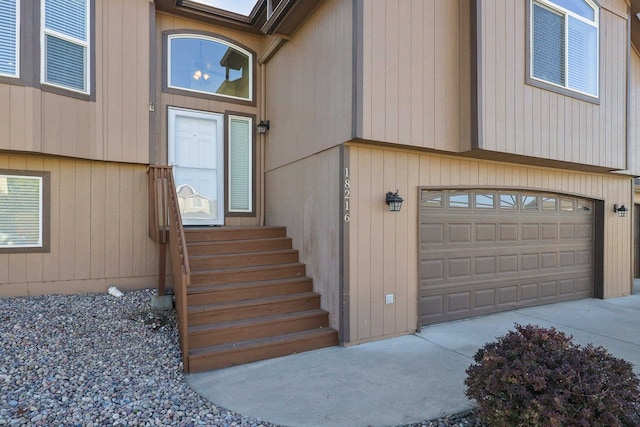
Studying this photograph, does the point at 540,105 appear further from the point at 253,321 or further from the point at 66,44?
the point at 66,44

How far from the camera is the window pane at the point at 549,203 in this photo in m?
6.63

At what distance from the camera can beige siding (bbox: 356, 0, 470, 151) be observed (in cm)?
446

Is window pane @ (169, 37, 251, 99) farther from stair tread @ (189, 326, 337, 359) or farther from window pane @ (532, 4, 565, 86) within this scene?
window pane @ (532, 4, 565, 86)

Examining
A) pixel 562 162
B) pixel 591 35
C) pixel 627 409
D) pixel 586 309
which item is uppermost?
pixel 591 35

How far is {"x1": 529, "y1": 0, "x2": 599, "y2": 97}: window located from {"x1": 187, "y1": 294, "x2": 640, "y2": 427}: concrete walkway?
3.82 metres

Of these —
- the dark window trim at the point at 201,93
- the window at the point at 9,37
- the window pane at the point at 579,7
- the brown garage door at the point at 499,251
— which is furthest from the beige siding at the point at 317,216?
the window pane at the point at 579,7

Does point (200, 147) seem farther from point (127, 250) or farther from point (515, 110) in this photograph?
point (515, 110)

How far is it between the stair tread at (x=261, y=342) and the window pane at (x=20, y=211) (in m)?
3.29

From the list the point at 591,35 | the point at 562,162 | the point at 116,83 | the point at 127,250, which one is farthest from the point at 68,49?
the point at 591,35

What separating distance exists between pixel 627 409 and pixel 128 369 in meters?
3.92

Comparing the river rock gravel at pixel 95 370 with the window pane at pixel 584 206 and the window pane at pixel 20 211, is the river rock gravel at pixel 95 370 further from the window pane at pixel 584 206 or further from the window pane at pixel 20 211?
the window pane at pixel 584 206

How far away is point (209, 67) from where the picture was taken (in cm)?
658

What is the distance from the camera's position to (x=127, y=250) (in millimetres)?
5820

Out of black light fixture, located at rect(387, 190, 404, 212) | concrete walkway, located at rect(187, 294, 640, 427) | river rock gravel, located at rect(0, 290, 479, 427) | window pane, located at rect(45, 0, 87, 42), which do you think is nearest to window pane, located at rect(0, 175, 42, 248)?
river rock gravel, located at rect(0, 290, 479, 427)
